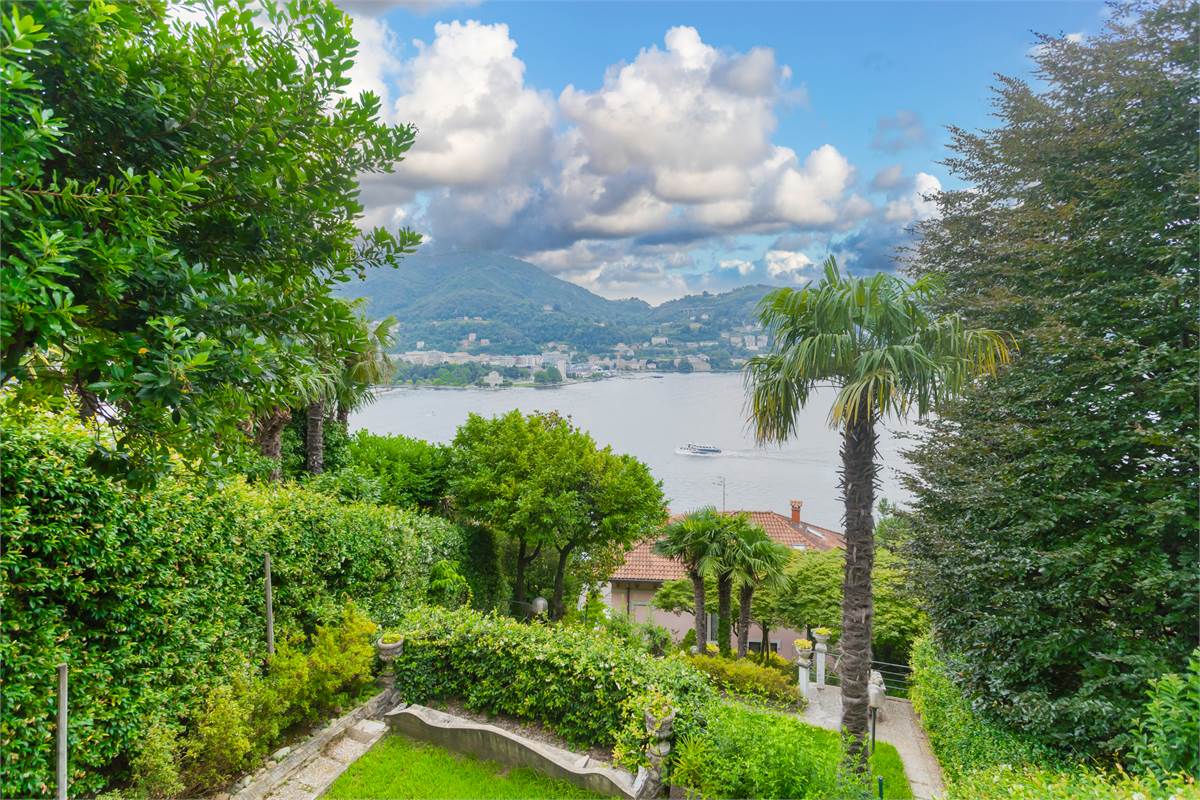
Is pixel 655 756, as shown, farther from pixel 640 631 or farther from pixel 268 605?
pixel 640 631

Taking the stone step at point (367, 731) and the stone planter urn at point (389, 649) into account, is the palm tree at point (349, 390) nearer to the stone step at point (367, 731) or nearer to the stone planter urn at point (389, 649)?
the stone planter urn at point (389, 649)

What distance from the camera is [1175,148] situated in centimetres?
591

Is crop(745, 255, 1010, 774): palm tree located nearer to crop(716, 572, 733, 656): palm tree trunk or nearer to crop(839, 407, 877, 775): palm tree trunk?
crop(839, 407, 877, 775): palm tree trunk

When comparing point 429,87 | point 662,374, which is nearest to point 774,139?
point 429,87

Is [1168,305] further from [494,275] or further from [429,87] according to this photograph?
[494,275]

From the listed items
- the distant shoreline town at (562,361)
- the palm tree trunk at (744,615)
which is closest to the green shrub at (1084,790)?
the palm tree trunk at (744,615)

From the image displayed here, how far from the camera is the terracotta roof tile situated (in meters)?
22.1

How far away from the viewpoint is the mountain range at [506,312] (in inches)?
1750

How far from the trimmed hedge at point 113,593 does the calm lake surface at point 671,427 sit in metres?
8.95

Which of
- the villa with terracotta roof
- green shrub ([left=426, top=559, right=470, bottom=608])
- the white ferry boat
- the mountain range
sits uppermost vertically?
the mountain range

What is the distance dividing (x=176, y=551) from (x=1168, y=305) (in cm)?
1031

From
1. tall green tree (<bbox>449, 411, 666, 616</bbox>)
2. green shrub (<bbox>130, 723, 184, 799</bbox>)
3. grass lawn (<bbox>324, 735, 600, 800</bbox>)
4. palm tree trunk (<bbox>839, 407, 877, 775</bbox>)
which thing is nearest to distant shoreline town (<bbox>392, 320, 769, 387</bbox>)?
tall green tree (<bbox>449, 411, 666, 616</bbox>)

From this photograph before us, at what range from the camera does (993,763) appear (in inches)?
257

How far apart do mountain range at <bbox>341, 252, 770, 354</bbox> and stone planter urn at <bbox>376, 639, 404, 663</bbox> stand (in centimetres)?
3024
